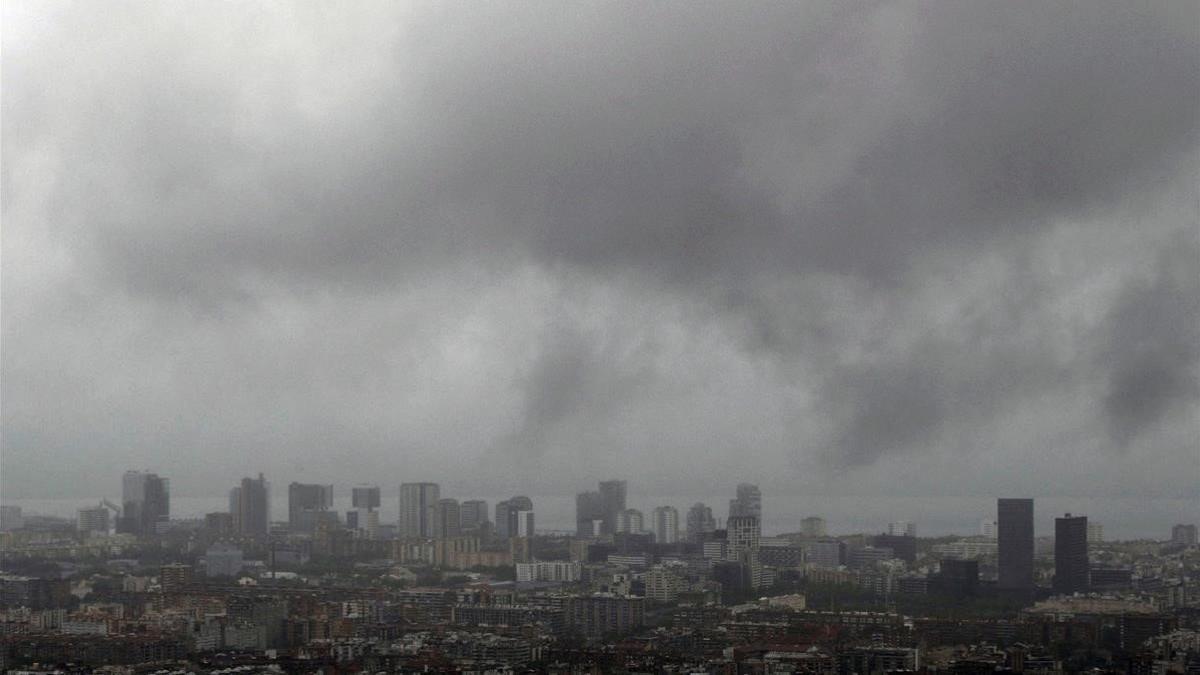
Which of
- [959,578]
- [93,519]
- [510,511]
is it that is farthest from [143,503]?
[959,578]

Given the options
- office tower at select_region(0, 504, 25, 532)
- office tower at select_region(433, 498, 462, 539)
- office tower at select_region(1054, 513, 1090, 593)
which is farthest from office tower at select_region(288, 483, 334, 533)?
office tower at select_region(1054, 513, 1090, 593)

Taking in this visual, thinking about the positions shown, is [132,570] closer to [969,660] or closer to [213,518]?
[213,518]

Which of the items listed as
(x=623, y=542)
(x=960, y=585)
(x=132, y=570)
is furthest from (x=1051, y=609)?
(x=132, y=570)

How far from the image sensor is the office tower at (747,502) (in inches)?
1497

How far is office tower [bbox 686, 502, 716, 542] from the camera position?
36.8 meters

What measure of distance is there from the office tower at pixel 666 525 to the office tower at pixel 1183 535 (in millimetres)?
10726

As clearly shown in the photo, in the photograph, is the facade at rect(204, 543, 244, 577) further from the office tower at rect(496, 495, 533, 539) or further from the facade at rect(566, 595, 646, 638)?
the facade at rect(566, 595, 646, 638)

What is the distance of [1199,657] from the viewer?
1920 cm

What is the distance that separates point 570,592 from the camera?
99.6 feet

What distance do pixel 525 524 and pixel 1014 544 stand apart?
48.7ft

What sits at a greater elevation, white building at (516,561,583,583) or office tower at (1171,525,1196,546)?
office tower at (1171,525,1196,546)

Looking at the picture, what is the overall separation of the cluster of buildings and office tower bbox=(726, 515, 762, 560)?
74mm

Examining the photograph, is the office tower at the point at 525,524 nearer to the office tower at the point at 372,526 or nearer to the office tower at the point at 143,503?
the office tower at the point at 372,526

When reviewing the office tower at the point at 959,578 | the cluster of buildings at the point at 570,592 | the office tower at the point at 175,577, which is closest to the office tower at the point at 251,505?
the cluster of buildings at the point at 570,592
